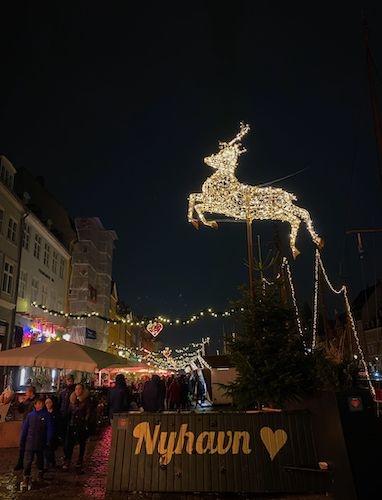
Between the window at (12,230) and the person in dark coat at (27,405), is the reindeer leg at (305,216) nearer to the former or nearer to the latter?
the person in dark coat at (27,405)

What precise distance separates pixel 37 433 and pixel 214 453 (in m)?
3.48

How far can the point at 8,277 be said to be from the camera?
93.3 ft

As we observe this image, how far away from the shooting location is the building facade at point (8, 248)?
27062 millimetres

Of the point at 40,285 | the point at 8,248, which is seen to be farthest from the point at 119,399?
the point at 40,285

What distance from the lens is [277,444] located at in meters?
8.01

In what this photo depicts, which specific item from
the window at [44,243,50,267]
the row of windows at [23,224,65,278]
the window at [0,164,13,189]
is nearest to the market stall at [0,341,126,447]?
the window at [0,164,13,189]

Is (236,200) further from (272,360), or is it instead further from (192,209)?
(272,360)

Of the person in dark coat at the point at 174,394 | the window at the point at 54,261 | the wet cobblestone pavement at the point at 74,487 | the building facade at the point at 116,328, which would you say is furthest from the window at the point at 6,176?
the building facade at the point at 116,328

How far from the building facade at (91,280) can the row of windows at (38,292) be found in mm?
6894

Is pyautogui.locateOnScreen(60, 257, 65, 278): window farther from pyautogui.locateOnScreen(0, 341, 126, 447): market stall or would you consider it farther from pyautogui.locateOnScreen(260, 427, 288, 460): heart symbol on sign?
pyautogui.locateOnScreen(260, 427, 288, 460): heart symbol on sign

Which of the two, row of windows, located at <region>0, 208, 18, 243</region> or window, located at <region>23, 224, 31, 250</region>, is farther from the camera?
window, located at <region>23, 224, 31, 250</region>

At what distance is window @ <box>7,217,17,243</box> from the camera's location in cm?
2867

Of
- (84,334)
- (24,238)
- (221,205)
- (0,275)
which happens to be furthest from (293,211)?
(84,334)

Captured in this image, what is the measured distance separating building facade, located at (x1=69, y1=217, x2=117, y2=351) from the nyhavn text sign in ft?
124
